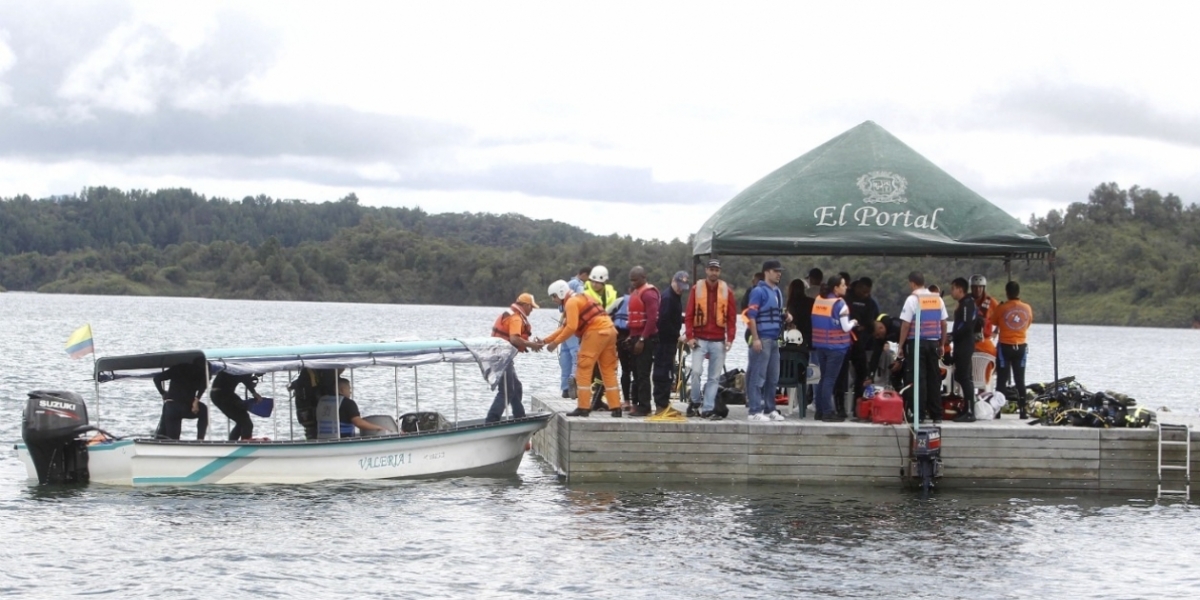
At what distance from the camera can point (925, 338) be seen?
55.9 ft

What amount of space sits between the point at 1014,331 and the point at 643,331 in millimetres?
5118

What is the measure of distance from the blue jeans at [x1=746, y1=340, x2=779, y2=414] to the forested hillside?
258ft

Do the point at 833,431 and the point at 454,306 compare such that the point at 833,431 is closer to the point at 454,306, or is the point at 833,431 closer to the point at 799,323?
the point at 799,323

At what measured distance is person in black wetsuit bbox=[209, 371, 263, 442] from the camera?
17.4 meters

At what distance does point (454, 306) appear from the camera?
174 metres

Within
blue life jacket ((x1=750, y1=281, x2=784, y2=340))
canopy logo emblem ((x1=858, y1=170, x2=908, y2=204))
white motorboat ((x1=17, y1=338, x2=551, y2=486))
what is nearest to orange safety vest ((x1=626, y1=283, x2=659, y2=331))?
blue life jacket ((x1=750, y1=281, x2=784, y2=340))

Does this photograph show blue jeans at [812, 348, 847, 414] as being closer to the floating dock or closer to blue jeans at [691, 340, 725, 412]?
the floating dock

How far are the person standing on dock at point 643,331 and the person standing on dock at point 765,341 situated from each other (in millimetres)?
1068

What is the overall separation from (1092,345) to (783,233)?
8642 centimetres

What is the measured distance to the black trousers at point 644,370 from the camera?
17453 millimetres

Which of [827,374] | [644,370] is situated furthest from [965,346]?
[644,370]

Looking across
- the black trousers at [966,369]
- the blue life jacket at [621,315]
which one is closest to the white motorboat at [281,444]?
the blue life jacket at [621,315]

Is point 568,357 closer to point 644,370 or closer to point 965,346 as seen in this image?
point 644,370

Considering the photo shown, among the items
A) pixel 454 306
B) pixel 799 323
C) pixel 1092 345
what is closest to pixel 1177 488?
pixel 799 323
